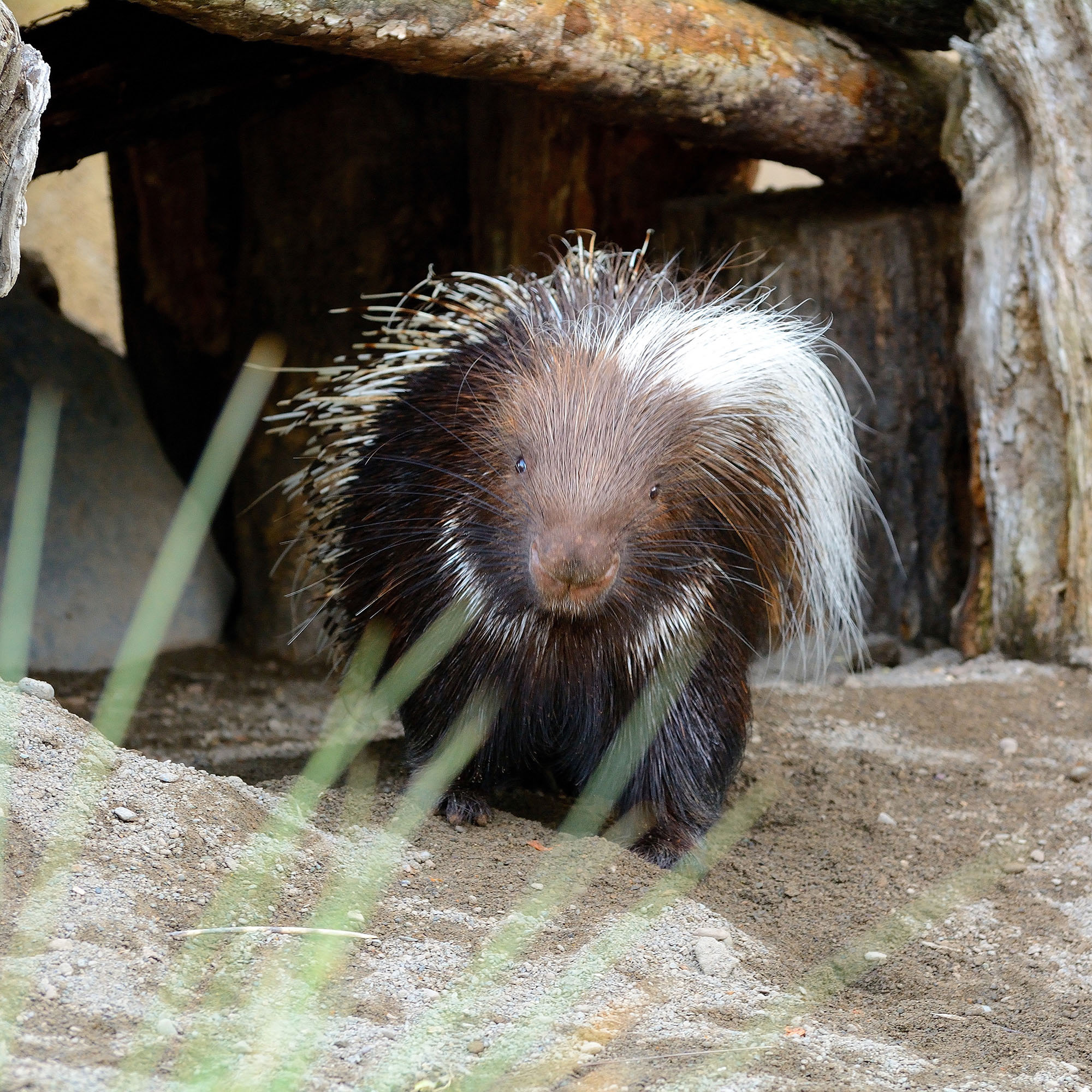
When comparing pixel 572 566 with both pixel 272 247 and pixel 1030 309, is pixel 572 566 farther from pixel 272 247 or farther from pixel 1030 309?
pixel 272 247

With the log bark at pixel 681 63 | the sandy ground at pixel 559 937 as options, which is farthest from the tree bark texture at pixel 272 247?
the sandy ground at pixel 559 937

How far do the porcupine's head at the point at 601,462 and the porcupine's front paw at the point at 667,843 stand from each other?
367 millimetres

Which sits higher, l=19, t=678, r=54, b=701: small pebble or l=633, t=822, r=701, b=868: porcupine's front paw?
l=19, t=678, r=54, b=701: small pebble

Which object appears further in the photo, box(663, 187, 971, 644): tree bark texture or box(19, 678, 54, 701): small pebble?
box(663, 187, 971, 644): tree bark texture

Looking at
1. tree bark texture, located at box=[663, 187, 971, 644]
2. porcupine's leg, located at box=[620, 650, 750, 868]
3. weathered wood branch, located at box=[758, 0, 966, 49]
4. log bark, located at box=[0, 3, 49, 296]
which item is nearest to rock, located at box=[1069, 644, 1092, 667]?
tree bark texture, located at box=[663, 187, 971, 644]

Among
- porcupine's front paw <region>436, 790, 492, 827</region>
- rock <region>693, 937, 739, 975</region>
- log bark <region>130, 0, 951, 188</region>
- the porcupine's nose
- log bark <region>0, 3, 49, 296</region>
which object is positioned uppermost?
log bark <region>130, 0, 951, 188</region>

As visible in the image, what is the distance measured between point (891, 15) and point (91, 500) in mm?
3056

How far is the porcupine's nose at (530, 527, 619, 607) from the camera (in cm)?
210

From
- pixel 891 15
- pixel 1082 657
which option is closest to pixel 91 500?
pixel 891 15

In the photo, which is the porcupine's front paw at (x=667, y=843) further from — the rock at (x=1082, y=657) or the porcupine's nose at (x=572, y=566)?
the rock at (x=1082, y=657)

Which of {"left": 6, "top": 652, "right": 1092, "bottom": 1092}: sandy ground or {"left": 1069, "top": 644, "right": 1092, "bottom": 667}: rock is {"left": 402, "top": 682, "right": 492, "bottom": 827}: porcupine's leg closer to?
{"left": 6, "top": 652, "right": 1092, "bottom": 1092}: sandy ground

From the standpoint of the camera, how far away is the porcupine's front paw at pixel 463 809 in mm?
2436

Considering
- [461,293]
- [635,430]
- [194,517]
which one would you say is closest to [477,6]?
[461,293]

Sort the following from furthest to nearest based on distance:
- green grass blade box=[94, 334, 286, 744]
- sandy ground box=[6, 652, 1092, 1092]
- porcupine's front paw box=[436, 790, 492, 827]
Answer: green grass blade box=[94, 334, 286, 744] < porcupine's front paw box=[436, 790, 492, 827] < sandy ground box=[6, 652, 1092, 1092]
